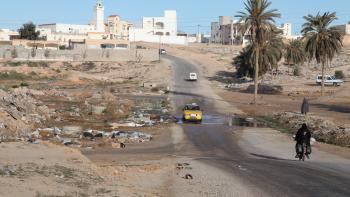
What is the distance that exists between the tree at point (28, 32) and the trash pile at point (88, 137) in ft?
431

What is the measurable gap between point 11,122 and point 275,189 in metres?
20.7

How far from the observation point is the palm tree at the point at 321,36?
71000mm

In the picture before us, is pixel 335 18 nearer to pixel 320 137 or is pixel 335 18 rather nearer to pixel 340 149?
pixel 320 137

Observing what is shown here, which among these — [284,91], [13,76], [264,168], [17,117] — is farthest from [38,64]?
[264,168]

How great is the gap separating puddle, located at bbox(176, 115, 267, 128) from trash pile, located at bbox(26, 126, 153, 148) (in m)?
11.7

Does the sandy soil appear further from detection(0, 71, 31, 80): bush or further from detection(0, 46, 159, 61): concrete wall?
detection(0, 46, 159, 61): concrete wall

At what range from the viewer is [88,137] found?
1342 inches

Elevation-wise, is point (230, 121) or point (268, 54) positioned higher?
point (268, 54)

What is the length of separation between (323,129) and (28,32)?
445 feet

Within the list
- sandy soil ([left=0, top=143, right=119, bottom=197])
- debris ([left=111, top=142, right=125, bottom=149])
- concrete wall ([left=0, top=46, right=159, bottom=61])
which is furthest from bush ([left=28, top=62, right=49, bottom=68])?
sandy soil ([left=0, top=143, right=119, bottom=197])

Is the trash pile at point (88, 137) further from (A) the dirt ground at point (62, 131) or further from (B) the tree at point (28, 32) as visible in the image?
(B) the tree at point (28, 32)

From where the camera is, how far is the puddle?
46.4 m

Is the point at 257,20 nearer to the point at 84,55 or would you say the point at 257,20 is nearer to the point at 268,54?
the point at 268,54

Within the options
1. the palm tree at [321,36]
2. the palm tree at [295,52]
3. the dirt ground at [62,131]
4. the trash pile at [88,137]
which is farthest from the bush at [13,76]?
the trash pile at [88,137]
